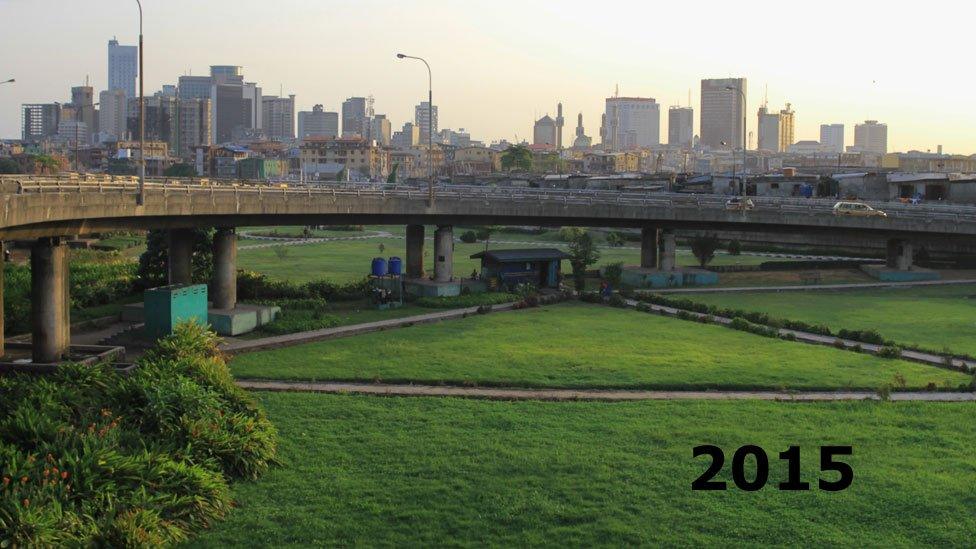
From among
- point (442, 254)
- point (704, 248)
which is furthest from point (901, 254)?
point (442, 254)

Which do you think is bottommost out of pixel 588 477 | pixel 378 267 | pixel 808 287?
pixel 588 477

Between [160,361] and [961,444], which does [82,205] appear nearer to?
[160,361]

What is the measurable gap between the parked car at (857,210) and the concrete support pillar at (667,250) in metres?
11.8

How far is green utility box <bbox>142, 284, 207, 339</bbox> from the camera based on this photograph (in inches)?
1811

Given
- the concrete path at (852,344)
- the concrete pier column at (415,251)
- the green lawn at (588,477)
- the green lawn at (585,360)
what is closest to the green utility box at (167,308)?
the green lawn at (585,360)

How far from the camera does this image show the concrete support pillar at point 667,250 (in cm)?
7344

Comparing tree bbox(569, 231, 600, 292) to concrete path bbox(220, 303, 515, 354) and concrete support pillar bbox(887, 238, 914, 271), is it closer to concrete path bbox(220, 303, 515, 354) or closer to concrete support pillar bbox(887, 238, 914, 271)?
concrete path bbox(220, 303, 515, 354)

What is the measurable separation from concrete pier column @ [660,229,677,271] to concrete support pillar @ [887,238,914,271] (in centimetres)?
1590

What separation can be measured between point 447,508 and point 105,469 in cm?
753

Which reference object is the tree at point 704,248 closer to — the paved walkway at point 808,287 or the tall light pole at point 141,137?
the paved walkway at point 808,287

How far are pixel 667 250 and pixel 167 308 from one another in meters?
37.9

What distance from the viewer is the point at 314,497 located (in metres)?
25.1

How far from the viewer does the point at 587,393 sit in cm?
3578

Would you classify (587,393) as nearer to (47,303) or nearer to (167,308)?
(167,308)
